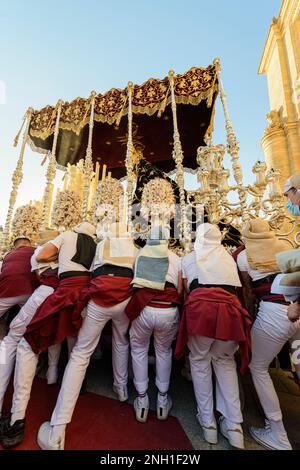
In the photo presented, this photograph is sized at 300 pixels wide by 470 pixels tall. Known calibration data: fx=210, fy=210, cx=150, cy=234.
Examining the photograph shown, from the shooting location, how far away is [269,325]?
5.23 feet

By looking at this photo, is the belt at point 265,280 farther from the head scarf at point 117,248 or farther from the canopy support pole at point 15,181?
the canopy support pole at point 15,181

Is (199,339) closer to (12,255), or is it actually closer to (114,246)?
A: (114,246)

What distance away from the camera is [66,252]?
1.81m

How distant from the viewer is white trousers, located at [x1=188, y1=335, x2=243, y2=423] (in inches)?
61.9

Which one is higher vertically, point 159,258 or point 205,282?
point 159,258

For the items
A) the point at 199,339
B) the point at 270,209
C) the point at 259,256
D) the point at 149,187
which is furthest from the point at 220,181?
the point at 199,339

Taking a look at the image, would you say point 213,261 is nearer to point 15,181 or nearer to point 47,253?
point 47,253

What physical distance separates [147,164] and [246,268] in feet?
13.7

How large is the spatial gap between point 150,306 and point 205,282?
1.68ft

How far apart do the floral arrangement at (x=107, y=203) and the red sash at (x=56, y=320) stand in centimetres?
86

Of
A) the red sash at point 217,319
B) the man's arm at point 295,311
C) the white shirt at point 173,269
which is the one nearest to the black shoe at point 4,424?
the red sash at point 217,319

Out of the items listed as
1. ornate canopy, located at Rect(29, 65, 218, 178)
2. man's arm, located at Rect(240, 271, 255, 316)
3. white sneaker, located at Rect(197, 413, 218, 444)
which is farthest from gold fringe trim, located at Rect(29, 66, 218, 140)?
white sneaker, located at Rect(197, 413, 218, 444)

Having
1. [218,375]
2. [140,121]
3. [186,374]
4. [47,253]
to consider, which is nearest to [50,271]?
[47,253]

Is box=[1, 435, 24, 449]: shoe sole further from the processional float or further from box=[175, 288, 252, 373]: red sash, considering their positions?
the processional float
